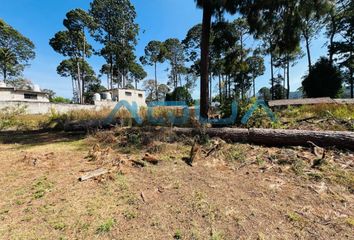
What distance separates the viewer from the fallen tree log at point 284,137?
384cm

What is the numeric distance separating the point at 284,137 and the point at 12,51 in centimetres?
3260

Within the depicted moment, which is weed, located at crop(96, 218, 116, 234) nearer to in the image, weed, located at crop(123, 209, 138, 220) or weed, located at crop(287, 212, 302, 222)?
weed, located at crop(123, 209, 138, 220)

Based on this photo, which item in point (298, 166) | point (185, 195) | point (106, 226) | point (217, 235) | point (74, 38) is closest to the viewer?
point (217, 235)

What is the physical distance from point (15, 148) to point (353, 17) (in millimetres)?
26284

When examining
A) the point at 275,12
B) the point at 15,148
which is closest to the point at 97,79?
the point at 15,148

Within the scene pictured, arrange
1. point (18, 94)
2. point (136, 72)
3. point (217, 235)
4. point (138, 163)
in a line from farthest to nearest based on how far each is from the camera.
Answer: point (136, 72), point (18, 94), point (138, 163), point (217, 235)

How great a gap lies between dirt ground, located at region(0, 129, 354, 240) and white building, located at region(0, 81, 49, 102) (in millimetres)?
18428

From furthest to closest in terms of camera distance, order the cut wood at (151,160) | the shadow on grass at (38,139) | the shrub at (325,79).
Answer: the shrub at (325,79), the shadow on grass at (38,139), the cut wood at (151,160)

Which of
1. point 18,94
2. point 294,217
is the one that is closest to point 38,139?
point 294,217

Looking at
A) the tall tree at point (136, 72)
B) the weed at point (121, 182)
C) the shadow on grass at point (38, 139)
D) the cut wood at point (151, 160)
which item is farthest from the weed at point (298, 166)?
the tall tree at point (136, 72)

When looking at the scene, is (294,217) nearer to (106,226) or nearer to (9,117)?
(106,226)

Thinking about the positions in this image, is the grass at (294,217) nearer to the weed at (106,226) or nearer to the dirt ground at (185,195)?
the dirt ground at (185,195)

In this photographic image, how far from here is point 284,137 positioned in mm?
4320

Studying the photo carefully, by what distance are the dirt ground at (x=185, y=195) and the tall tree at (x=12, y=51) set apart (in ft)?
90.3
